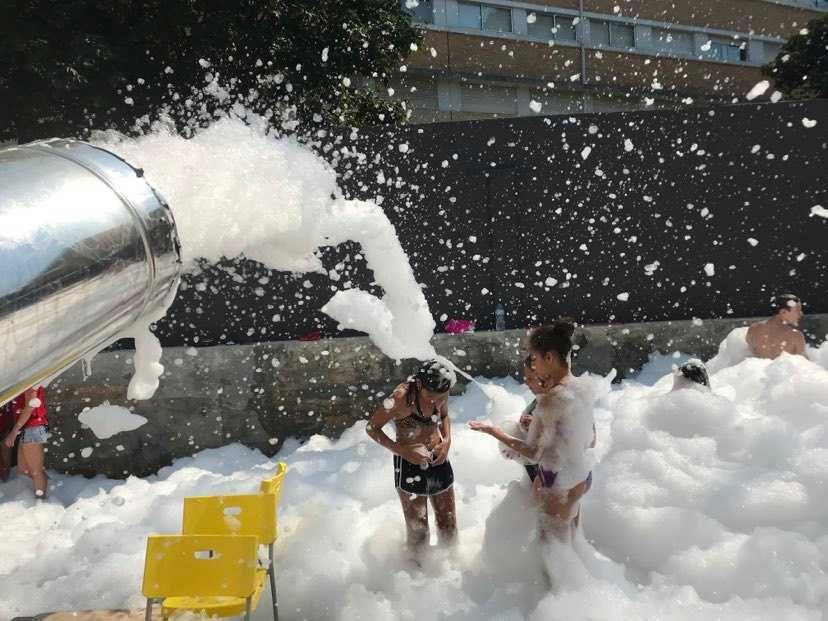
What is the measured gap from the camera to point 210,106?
1042 centimetres

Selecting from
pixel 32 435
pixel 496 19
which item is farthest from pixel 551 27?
pixel 32 435

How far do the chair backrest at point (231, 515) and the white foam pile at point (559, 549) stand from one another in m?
0.53

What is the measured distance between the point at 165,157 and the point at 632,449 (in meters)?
4.12

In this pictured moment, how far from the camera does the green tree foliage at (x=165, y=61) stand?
990 centimetres

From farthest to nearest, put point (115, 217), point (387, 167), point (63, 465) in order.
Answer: point (387, 167) → point (63, 465) → point (115, 217)

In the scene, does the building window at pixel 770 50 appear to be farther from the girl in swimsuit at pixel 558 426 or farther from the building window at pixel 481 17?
the girl in swimsuit at pixel 558 426

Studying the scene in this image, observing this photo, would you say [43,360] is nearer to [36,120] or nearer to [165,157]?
[165,157]

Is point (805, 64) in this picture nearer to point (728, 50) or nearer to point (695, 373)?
point (728, 50)

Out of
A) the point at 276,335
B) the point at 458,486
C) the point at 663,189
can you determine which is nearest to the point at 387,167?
the point at 276,335

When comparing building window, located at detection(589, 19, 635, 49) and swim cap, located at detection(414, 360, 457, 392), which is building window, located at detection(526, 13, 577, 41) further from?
swim cap, located at detection(414, 360, 457, 392)

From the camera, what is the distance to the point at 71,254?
1.55 metres

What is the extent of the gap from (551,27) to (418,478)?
23.4 meters

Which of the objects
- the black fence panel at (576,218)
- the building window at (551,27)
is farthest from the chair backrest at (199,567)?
the building window at (551,27)

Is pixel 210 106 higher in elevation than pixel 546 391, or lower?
higher
